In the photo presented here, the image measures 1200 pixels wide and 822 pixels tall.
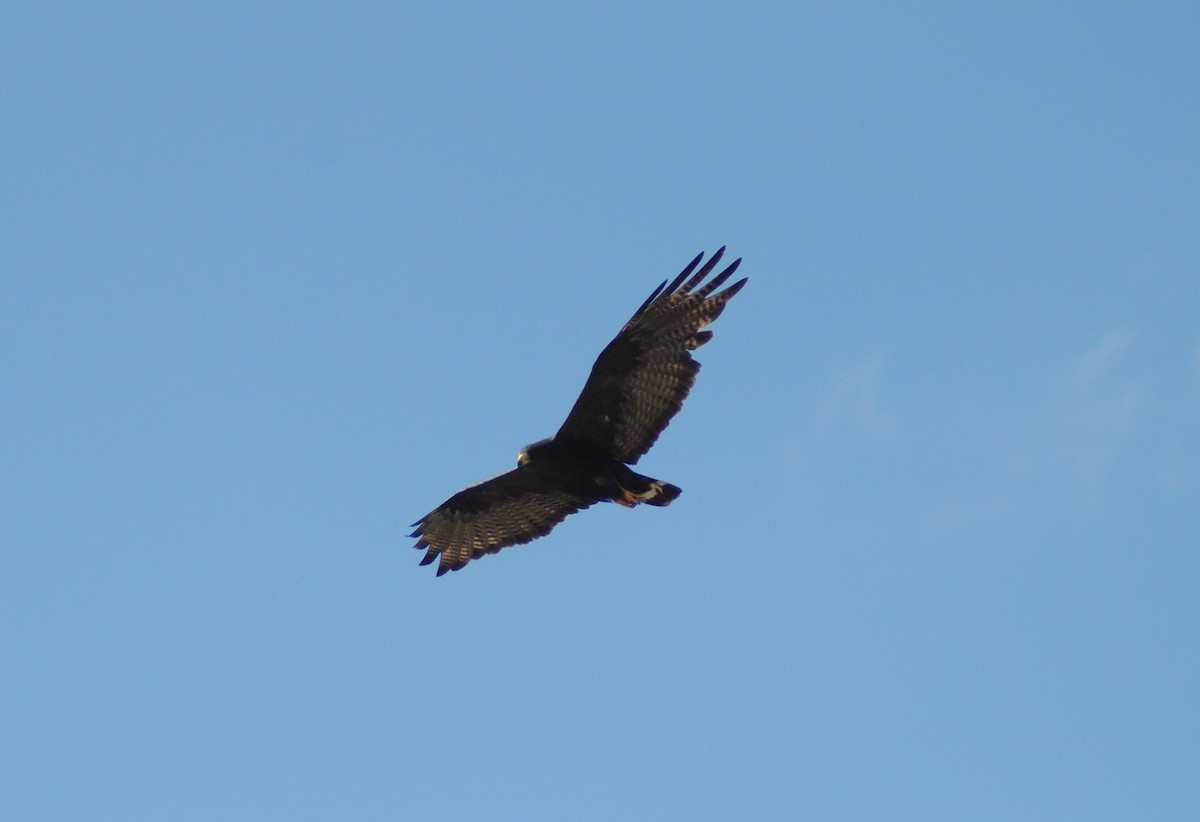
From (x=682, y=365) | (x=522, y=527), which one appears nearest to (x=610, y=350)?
(x=682, y=365)

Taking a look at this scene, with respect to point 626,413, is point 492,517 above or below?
below

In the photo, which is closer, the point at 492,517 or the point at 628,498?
the point at 628,498

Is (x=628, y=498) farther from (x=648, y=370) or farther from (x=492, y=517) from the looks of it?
(x=492, y=517)

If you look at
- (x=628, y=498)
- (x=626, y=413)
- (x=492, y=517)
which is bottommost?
(x=492, y=517)

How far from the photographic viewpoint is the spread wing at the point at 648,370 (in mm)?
15578

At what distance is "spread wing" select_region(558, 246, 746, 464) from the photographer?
613 inches

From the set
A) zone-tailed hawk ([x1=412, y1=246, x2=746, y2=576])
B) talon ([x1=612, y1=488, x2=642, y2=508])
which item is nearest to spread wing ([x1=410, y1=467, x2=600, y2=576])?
zone-tailed hawk ([x1=412, y1=246, x2=746, y2=576])

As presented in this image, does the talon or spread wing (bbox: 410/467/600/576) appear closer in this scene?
the talon

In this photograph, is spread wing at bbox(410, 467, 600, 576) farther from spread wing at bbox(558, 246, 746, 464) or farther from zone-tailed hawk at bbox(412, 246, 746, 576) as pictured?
spread wing at bbox(558, 246, 746, 464)

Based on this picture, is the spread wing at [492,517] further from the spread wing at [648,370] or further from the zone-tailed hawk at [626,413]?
the spread wing at [648,370]

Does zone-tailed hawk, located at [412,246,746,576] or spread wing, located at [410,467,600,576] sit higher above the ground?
zone-tailed hawk, located at [412,246,746,576]

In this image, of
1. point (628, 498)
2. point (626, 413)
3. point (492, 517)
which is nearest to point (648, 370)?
point (626, 413)

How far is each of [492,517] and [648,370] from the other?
2.76m

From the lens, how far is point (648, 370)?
1580 centimetres
